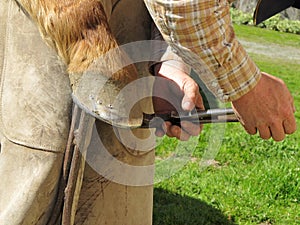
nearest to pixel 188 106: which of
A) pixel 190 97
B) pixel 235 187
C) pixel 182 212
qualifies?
pixel 190 97

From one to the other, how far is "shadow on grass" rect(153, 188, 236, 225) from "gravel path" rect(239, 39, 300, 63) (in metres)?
8.71

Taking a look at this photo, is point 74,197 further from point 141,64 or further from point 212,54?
point 212,54

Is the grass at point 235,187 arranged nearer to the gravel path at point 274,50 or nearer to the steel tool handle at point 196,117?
the steel tool handle at point 196,117

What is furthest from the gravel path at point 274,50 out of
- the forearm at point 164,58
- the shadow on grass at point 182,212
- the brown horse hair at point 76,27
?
the brown horse hair at point 76,27

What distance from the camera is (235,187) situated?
456 centimetres

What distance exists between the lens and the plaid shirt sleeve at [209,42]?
162 cm

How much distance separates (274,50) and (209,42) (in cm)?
1234

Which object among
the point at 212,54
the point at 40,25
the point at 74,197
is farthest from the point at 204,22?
the point at 74,197

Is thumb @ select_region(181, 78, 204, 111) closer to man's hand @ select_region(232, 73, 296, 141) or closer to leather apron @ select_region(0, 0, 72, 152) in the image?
man's hand @ select_region(232, 73, 296, 141)

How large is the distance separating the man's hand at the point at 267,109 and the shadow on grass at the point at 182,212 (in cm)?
227

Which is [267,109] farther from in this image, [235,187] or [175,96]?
[235,187]

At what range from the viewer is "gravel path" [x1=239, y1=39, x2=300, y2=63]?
1287 cm

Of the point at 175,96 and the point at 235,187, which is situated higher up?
the point at 175,96

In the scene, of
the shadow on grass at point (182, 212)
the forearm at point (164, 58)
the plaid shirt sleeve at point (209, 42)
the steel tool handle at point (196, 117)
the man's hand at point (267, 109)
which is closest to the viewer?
the plaid shirt sleeve at point (209, 42)
